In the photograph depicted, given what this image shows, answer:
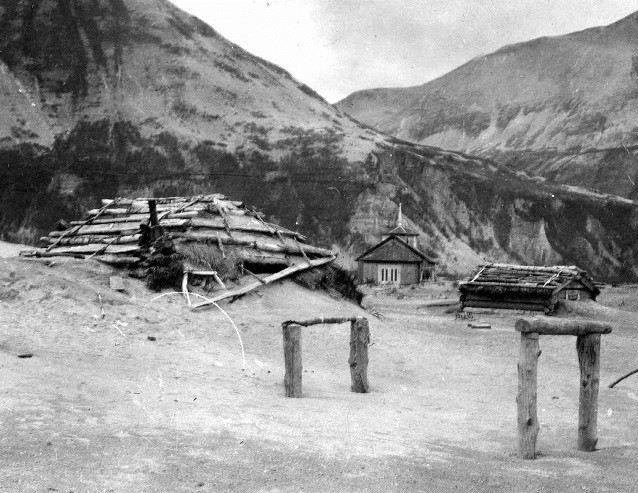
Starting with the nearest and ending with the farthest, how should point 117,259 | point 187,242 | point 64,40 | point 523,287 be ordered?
point 117,259
point 187,242
point 523,287
point 64,40

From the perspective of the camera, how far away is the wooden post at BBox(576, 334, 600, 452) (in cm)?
695

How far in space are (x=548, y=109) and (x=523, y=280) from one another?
3502 inches

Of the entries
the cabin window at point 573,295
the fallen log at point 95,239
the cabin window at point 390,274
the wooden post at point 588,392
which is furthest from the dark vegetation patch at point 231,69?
the wooden post at point 588,392

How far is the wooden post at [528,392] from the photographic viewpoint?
659 cm

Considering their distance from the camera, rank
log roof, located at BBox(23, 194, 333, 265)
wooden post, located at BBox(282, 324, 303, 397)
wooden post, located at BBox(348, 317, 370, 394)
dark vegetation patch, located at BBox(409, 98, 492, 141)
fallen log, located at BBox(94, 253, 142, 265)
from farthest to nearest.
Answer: dark vegetation patch, located at BBox(409, 98, 492, 141) < log roof, located at BBox(23, 194, 333, 265) < fallen log, located at BBox(94, 253, 142, 265) < wooden post, located at BBox(348, 317, 370, 394) < wooden post, located at BBox(282, 324, 303, 397)

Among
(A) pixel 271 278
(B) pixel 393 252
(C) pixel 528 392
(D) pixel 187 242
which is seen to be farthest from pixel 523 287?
(C) pixel 528 392

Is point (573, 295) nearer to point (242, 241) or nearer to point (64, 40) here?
point (242, 241)

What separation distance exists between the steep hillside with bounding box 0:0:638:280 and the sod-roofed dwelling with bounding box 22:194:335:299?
30.2 m

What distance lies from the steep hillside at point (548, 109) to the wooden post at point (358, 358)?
254ft

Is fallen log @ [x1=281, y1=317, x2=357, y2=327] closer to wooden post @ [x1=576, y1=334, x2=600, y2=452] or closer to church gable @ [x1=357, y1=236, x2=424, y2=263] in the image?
wooden post @ [x1=576, y1=334, x2=600, y2=452]

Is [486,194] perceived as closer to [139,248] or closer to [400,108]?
[139,248]

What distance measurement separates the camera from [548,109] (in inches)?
4205

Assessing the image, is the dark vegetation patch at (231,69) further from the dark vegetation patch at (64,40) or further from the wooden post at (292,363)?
the wooden post at (292,363)

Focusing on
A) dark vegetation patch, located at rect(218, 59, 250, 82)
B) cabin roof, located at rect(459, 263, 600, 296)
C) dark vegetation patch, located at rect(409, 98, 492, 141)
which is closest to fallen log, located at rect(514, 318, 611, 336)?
cabin roof, located at rect(459, 263, 600, 296)
